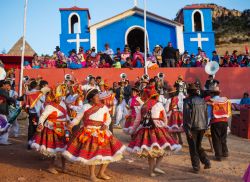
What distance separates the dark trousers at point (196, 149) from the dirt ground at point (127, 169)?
0.82 feet

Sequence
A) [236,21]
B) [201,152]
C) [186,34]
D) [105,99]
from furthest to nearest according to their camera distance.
A: [236,21]
[186,34]
[105,99]
[201,152]

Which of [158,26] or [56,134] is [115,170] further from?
[158,26]

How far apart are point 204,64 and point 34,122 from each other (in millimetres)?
12582

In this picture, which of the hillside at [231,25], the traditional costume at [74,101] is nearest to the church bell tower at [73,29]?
the traditional costume at [74,101]

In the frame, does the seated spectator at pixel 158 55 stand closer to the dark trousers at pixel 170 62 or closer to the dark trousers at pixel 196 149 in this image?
the dark trousers at pixel 170 62

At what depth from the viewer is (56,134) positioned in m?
7.98

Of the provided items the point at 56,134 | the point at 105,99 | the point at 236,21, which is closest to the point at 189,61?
the point at 105,99

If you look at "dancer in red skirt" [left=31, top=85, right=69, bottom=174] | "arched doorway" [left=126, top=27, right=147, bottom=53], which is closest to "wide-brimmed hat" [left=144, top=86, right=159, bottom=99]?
"dancer in red skirt" [left=31, top=85, right=69, bottom=174]

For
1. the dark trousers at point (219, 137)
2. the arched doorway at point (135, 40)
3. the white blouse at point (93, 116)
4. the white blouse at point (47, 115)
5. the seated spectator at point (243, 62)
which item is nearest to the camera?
the white blouse at point (93, 116)

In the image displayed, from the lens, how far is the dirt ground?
760 cm

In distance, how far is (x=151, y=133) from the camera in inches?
303

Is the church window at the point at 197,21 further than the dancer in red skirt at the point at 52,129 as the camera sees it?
Yes

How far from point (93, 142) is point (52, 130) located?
1333mm

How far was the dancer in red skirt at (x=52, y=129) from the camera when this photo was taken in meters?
7.80
